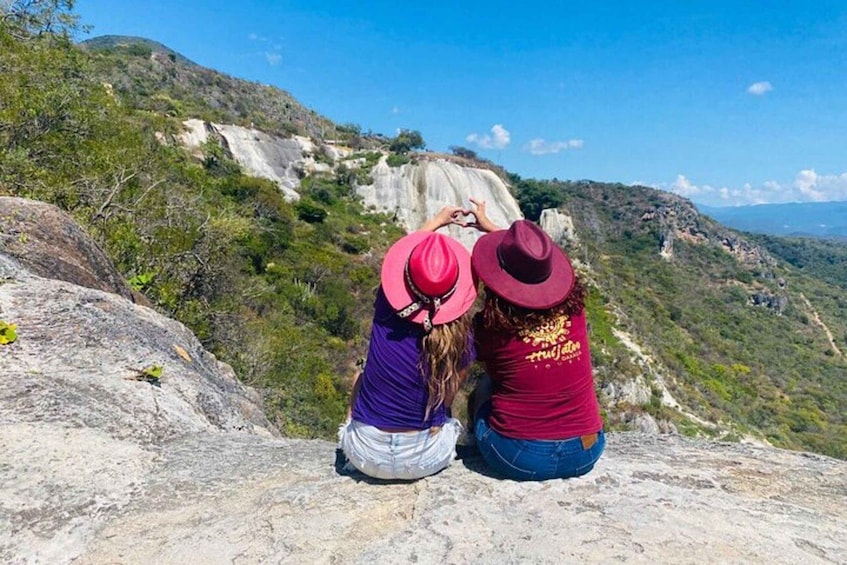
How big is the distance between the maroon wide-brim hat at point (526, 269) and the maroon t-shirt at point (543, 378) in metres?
0.17

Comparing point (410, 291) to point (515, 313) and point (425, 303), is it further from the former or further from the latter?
point (515, 313)

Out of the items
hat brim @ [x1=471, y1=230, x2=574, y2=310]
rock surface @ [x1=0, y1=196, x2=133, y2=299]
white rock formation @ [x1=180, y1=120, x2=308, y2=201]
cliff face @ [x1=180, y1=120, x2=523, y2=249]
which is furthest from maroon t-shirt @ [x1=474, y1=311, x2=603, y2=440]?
white rock formation @ [x1=180, y1=120, x2=308, y2=201]

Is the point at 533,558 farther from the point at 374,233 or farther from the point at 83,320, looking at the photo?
the point at 374,233

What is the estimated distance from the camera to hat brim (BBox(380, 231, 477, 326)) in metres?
2.93

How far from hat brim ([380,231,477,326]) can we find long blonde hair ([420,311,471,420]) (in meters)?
0.07

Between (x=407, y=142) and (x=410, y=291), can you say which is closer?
(x=410, y=291)

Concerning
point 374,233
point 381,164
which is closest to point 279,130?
point 381,164

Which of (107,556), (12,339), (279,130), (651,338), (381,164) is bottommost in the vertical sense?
(651,338)

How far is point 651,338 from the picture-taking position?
4559cm

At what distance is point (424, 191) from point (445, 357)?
46112mm

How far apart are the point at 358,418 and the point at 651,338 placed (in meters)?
46.9

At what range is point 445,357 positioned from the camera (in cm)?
296

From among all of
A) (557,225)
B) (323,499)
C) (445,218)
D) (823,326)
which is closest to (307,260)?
(445,218)

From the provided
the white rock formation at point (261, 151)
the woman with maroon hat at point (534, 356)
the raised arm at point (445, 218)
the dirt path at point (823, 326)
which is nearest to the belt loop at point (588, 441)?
the woman with maroon hat at point (534, 356)
